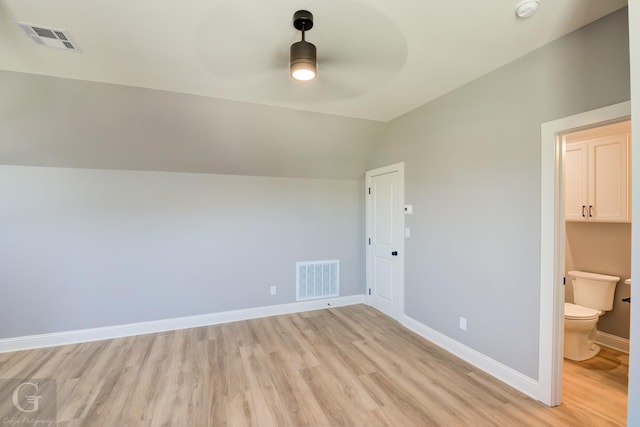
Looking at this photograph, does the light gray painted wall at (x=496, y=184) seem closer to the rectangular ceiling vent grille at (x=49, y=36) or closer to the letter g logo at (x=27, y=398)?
the rectangular ceiling vent grille at (x=49, y=36)

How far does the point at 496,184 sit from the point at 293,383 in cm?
239

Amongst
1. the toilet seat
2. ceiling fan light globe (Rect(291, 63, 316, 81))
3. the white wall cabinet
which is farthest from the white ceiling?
the toilet seat

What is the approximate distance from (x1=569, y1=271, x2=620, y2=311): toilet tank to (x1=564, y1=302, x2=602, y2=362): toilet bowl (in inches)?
9.3

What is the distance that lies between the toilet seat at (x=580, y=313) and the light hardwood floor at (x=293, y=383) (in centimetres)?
43

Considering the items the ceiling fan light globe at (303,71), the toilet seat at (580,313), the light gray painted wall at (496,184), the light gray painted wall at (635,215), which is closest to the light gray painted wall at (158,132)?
the light gray painted wall at (496,184)

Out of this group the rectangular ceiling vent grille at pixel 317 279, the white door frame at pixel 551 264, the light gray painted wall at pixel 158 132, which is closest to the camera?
the white door frame at pixel 551 264

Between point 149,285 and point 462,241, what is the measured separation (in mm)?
3528

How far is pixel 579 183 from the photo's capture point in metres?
3.06

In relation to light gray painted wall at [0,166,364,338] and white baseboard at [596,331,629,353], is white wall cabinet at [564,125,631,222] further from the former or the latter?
light gray painted wall at [0,166,364,338]

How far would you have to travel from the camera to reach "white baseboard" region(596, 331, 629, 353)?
2.79 m

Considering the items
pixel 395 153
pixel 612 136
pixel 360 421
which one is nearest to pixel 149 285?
pixel 360 421

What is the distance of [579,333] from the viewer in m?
2.63

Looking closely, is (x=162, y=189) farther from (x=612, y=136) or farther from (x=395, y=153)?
(x=612, y=136)

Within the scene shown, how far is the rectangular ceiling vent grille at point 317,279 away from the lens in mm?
4016
